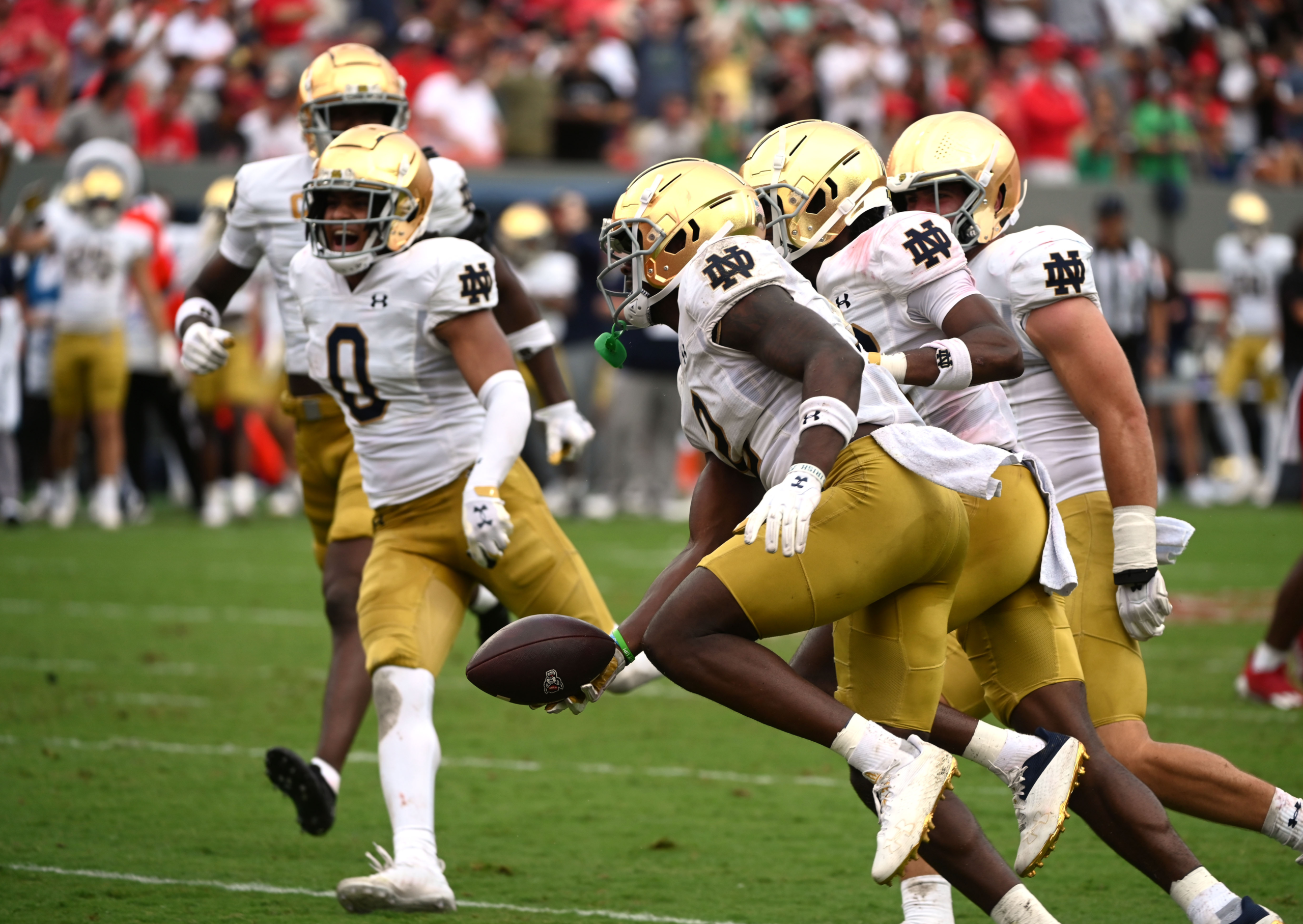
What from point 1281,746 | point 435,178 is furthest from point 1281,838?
point 435,178

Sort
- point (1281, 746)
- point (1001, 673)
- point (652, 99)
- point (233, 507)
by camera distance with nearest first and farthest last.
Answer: point (1001, 673) → point (1281, 746) → point (233, 507) → point (652, 99)

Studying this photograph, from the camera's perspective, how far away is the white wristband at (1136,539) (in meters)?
3.81

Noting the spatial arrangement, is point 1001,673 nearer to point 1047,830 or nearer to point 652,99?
point 1047,830

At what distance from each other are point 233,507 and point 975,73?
8.32 meters

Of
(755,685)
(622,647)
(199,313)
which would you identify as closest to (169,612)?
(199,313)

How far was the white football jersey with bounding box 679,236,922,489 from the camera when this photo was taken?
132 inches

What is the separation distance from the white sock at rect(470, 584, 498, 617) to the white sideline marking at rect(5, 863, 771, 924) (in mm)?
1137

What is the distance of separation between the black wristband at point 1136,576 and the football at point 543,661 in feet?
3.81

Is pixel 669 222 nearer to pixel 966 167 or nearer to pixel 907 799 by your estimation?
pixel 966 167

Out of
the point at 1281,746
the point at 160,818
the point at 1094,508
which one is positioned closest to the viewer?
the point at 1094,508

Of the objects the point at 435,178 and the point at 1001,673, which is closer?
the point at 1001,673

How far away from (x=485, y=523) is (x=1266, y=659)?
374 cm

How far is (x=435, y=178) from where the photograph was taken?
5.16 meters

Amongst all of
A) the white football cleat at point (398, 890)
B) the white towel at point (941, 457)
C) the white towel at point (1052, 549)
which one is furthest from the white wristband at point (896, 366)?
the white football cleat at point (398, 890)
